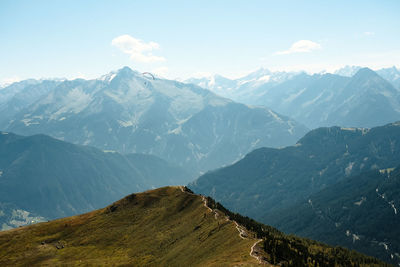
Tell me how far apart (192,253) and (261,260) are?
46029 millimetres

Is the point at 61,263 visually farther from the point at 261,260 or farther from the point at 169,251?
the point at 261,260

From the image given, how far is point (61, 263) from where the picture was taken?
176125 mm

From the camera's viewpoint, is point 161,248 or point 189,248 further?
point 161,248

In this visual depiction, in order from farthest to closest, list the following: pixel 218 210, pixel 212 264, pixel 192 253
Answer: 1. pixel 218 210
2. pixel 192 253
3. pixel 212 264

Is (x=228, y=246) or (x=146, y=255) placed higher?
(x=228, y=246)

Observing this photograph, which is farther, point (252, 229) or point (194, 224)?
point (194, 224)

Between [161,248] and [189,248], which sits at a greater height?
[189,248]

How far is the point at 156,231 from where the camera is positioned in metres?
193

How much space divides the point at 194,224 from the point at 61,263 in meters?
66.7

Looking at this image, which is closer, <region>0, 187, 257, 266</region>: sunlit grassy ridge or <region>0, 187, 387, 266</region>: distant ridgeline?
<region>0, 187, 387, 266</region>: distant ridgeline

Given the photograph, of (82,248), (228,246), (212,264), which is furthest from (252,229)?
(82,248)

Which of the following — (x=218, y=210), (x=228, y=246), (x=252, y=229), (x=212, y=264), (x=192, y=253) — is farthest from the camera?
(x=218, y=210)

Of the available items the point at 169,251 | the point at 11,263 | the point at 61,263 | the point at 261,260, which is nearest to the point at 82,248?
the point at 61,263

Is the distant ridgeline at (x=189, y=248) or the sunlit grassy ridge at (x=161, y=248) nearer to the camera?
the distant ridgeline at (x=189, y=248)
